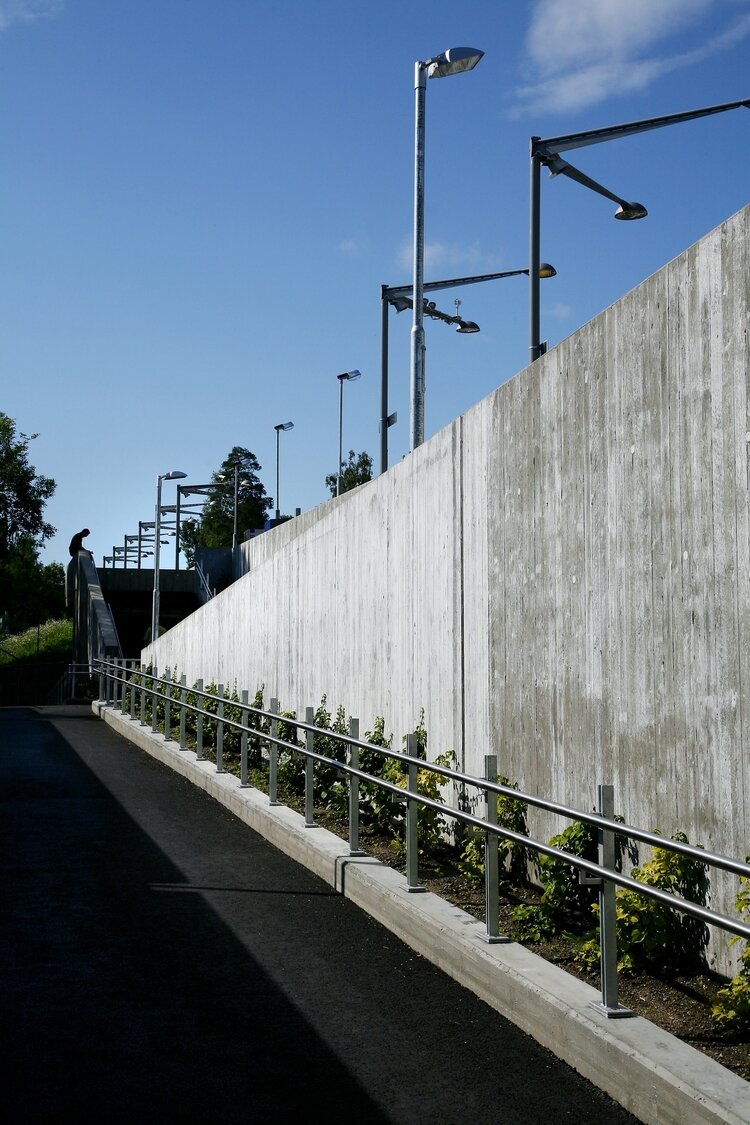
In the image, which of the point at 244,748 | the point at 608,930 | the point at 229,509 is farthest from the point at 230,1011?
the point at 229,509

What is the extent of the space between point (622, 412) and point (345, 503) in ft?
24.3

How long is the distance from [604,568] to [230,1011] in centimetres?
341

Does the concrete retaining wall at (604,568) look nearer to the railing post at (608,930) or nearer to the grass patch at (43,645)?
the railing post at (608,930)

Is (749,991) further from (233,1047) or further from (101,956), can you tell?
(101,956)

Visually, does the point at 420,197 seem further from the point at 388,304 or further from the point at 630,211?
the point at 388,304

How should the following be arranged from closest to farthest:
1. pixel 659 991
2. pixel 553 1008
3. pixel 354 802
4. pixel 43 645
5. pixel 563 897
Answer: pixel 553 1008
pixel 659 991
pixel 563 897
pixel 354 802
pixel 43 645

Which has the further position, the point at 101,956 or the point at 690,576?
the point at 101,956

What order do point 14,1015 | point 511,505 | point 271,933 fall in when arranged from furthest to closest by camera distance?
point 511,505, point 271,933, point 14,1015

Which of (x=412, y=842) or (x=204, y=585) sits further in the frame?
(x=204, y=585)

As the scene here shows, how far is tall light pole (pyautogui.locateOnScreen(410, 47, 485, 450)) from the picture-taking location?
15180mm

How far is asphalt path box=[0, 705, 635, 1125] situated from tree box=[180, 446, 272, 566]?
7746 centimetres

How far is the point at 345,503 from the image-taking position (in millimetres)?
14836

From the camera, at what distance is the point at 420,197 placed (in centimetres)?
1577

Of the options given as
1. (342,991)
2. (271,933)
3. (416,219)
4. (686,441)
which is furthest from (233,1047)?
(416,219)
